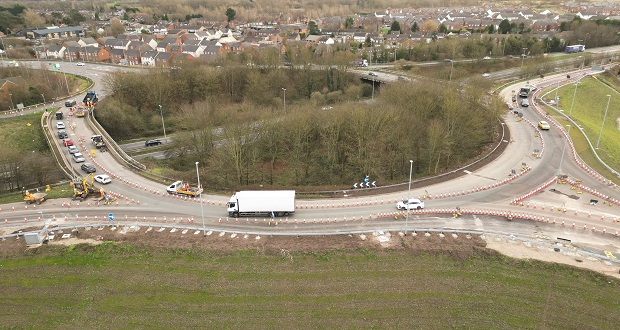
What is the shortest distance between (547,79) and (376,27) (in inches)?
3868

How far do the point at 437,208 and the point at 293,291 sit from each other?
1667 cm

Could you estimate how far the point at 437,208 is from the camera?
125ft

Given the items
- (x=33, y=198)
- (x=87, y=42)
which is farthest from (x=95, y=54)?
(x=33, y=198)

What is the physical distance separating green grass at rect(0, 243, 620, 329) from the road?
170 inches

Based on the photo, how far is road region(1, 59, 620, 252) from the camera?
35438 millimetres

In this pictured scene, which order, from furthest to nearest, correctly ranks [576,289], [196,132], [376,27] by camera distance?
[376,27] → [196,132] → [576,289]

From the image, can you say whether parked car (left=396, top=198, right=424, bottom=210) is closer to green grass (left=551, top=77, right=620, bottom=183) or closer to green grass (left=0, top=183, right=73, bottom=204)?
green grass (left=551, top=77, right=620, bottom=183)

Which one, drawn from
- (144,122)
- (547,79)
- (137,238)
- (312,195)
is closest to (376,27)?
(547,79)

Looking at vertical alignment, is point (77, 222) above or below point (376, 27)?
below

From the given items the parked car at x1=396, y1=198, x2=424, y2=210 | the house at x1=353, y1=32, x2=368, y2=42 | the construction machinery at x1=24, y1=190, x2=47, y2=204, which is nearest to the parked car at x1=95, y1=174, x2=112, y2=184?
the construction machinery at x1=24, y1=190, x2=47, y2=204

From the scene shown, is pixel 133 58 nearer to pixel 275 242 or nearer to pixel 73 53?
pixel 73 53

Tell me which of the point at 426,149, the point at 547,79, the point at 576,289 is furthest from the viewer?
the point at 547,79

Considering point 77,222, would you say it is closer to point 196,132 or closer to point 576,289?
point 196,132

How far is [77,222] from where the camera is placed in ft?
121
